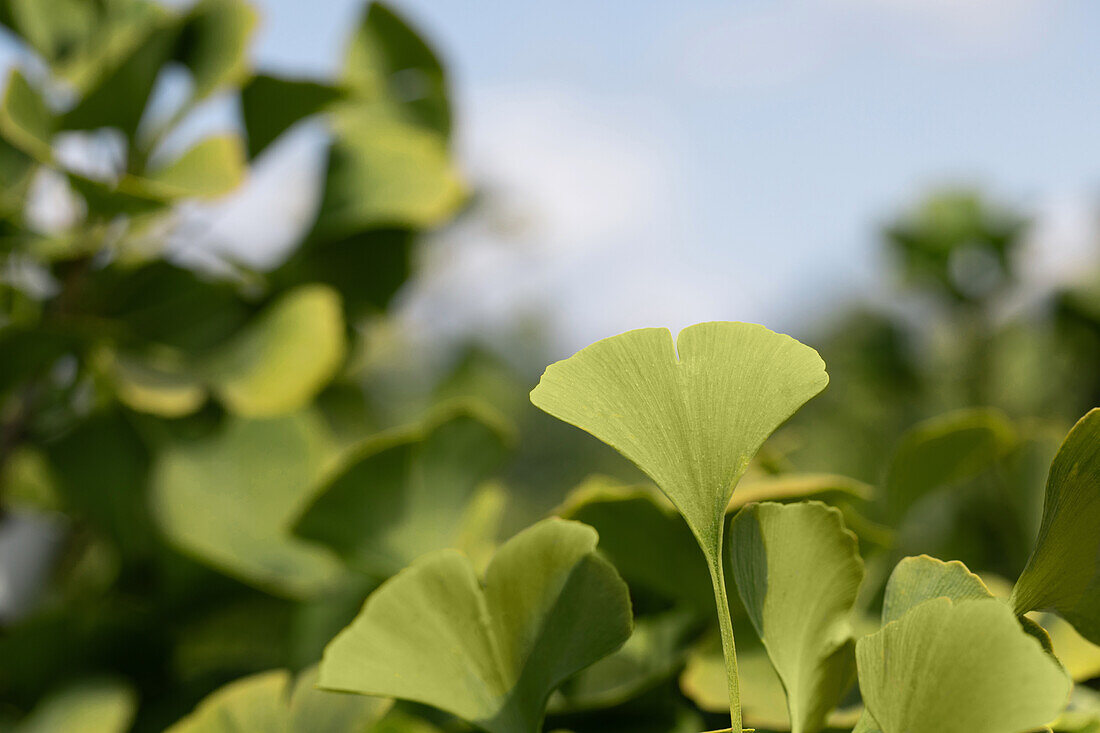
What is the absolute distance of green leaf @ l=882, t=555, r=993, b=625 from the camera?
157mm

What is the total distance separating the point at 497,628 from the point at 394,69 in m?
0.34

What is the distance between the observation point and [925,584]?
0.16 meters

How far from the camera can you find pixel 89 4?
412mm

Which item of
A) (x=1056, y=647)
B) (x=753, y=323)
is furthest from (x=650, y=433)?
(x=1056, y=647)

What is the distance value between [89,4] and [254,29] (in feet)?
0.35

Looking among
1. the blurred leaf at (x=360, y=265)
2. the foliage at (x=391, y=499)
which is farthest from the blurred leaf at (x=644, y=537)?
the blurred leaf at (x=360, y=265)

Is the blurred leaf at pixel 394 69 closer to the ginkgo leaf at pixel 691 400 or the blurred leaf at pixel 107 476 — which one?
the blurred leaf at pixel 107 476

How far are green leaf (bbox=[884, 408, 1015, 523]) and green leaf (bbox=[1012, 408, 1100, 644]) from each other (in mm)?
76

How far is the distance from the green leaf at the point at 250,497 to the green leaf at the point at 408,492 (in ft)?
0.10

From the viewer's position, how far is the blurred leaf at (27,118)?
1.05 feet

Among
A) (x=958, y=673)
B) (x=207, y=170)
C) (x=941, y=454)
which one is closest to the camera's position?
(x=958, y=673)

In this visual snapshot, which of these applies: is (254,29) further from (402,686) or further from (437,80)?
(402,686)

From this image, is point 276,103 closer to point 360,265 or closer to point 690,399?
point 360,265

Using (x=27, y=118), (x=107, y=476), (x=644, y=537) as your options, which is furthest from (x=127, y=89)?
(x=644, y=537)
